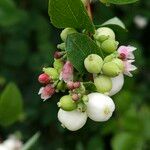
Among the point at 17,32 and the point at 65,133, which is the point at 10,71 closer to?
the point at 17,32

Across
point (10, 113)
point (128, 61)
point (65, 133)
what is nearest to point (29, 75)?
point (65, 133)

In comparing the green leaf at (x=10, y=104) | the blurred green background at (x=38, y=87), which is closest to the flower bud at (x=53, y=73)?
the green leaf at (x=10, y=104)

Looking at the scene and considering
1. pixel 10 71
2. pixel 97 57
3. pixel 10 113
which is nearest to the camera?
pixel 97 57

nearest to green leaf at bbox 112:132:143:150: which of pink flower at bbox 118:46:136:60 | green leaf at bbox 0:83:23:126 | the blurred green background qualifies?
the blurred green background

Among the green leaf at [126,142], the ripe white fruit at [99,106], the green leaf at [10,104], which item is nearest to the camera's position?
the ripe white fruit at [99,106]

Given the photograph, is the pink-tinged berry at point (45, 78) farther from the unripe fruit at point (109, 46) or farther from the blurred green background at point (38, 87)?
the blurred green background at point (38, 87)

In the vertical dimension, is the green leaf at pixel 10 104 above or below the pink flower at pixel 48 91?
below

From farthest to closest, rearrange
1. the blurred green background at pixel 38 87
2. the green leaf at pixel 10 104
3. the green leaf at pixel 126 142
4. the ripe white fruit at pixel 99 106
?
the blurred green background at pixel 38 87 < the green leaf at pixel 126 142 < the green leaf at pixel 10 104 < the ripe white fruit at pixel 99 106
